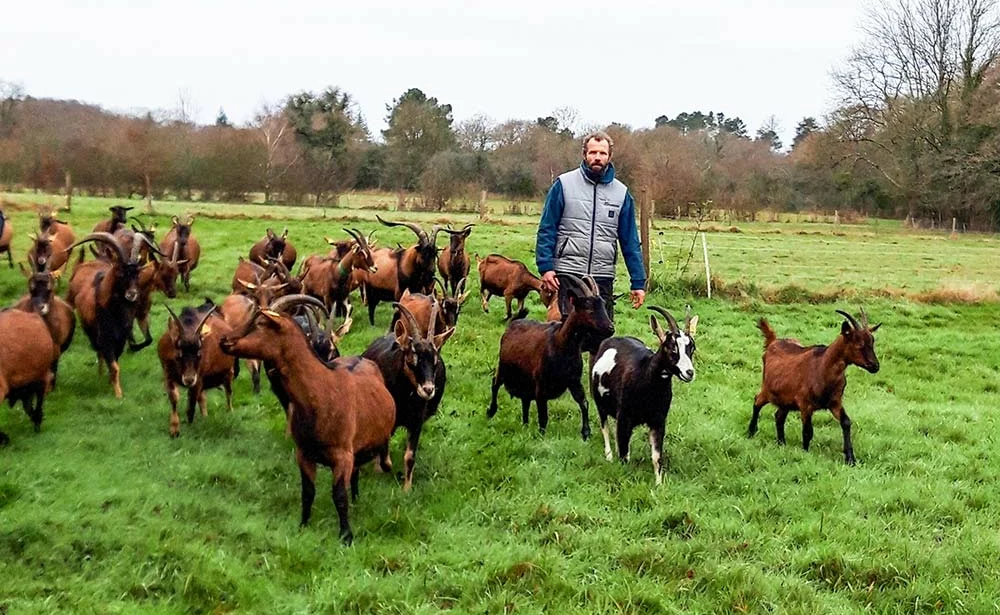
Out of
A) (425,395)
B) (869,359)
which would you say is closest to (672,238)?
(869,359)

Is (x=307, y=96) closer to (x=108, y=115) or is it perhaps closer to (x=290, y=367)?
(x=108, y=115)

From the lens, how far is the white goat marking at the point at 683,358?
607 cm

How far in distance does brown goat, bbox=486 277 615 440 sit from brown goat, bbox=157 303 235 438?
2622 millimetres

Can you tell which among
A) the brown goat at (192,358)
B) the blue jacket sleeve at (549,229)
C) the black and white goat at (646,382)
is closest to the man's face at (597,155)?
the blue jacket sleeve at (549,229)

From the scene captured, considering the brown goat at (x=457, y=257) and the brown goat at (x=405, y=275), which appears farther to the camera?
the brown goat at (x=457, y=257)

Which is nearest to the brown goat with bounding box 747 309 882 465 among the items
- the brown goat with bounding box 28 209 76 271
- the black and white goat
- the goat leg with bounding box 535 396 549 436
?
the black and white goat

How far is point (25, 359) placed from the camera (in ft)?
21.8

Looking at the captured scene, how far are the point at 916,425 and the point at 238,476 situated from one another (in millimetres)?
6465

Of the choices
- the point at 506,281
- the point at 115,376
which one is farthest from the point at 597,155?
the point at 506,281

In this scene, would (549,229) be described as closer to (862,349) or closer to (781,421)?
(781,421)

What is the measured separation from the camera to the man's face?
6.43 meters

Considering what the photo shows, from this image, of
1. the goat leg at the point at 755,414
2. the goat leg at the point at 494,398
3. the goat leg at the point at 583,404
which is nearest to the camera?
the goat leg at the point at 583,404

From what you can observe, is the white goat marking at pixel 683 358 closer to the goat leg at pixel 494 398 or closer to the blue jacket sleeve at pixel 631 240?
the blue jacket sleeve at pixel 631 240

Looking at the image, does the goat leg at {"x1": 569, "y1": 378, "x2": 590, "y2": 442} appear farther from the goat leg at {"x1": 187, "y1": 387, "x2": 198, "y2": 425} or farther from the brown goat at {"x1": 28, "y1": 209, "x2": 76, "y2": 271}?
the brown goat at {"x1": 28, "y1": 209, "x2": 76, "y2": 271}
